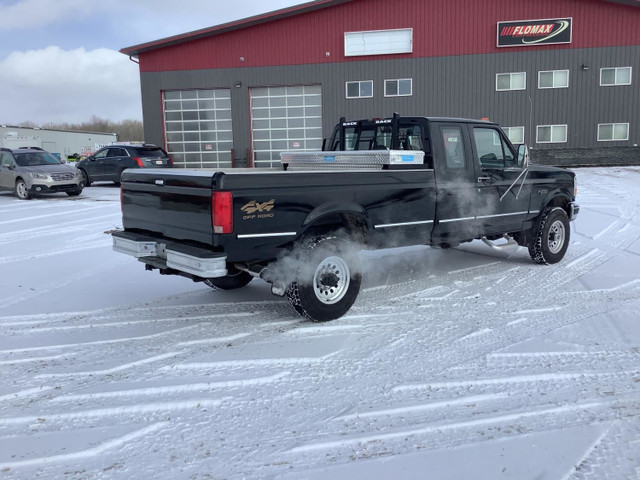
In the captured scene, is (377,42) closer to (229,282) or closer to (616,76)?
(616,76)

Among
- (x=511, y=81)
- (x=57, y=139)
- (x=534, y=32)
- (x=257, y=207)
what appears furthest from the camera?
(x=57, y=139)

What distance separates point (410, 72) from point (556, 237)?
794 inches

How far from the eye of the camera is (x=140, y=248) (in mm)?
4957

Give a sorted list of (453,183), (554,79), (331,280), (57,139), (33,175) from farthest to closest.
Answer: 1. (57,139)
2. (554,79)
3. (33,175)
4. (453,183)
5. (331,280)

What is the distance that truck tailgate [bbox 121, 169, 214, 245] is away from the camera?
4.49 metres

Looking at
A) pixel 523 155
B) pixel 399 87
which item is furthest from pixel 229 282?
pixel 399 87

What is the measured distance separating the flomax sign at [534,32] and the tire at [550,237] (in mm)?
20723

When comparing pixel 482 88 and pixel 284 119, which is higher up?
pixel 482 88

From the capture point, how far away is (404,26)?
2558cm

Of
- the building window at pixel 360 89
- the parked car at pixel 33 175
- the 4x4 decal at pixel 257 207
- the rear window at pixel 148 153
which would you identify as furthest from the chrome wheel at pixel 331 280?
the building window at pixel 360 89

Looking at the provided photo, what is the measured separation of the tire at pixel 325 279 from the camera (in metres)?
4.86

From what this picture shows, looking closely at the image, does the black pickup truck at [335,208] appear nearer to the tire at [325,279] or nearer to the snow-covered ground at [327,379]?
the tire at [325,279]

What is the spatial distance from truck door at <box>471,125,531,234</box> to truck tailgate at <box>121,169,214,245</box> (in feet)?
11.4

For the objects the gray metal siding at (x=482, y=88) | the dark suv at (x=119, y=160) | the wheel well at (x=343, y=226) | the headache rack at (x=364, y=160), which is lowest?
the wheel well at (x=343, y=226)
